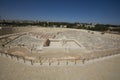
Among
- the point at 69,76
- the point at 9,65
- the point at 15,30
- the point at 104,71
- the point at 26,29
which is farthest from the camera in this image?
the point at 26,29

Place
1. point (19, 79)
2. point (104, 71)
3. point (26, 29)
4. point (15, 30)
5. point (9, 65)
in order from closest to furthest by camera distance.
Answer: point (19, 79) < point (104, 71) < point (9, 65) < point (15, 30) < point (26, 29)

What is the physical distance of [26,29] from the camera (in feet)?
136

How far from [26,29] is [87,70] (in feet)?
118

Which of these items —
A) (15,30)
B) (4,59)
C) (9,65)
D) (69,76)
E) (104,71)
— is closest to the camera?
(69,76)

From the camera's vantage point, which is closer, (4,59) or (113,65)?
(113,65)

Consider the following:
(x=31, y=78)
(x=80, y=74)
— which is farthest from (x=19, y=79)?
(x=80, y=74)

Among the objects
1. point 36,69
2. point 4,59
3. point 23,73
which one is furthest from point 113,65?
point 4,59

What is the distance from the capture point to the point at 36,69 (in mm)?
8156

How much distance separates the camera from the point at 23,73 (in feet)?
25.0

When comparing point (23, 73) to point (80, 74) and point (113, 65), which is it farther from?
point (113, 65)

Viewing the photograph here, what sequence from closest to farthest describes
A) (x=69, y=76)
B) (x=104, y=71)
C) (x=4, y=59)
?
1. (x=69, y=76)
2. (x=104, y=71)
3. (x=4, y=59)

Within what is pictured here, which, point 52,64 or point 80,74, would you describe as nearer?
point 80,74

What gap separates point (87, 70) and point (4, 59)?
613cm

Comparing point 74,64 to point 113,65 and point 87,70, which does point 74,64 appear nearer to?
point 87,70
